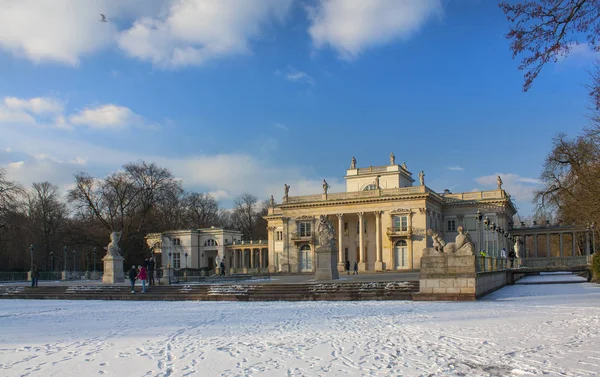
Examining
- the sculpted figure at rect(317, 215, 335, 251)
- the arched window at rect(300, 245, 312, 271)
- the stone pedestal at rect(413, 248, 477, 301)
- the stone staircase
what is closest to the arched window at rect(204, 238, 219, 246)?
the arched window at rect(300, 245, 312, 271)

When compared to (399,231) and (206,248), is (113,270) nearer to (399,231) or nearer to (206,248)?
(399,231)

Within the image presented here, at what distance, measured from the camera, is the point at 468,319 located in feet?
46.0

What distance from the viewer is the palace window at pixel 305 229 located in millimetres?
62737

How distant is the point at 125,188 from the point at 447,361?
171 feet

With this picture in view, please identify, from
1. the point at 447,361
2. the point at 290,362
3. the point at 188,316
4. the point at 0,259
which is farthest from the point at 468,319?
the point at 0,259

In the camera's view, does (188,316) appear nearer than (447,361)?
No

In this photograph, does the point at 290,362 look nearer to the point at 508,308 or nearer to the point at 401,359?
the point at 401,359

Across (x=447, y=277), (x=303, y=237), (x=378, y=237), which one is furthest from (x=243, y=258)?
(x=447, y=277)

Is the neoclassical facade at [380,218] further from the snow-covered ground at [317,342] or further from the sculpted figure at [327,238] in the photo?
the snow-covered ground at [317,342]

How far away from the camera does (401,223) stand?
58500mm

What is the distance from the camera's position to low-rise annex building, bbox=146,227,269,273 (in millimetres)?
73562

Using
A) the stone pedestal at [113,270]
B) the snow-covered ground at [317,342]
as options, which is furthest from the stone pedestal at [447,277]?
the stone pedestal at [113,270]

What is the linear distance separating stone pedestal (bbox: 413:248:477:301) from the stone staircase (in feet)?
2.86

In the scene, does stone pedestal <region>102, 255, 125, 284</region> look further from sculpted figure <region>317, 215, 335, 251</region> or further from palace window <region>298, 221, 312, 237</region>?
palace window <region>298, 221, 312, 237</region>
